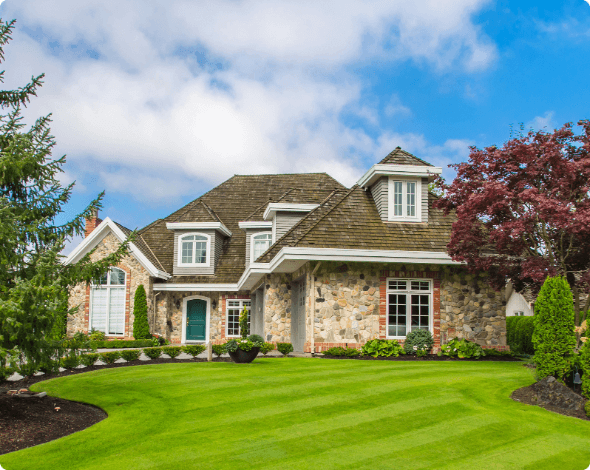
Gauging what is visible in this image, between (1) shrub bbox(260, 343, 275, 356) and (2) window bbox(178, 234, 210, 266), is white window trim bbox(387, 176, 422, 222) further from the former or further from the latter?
(2) window bbox(178, 234, 210, 266)

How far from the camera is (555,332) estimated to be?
9.33 metres

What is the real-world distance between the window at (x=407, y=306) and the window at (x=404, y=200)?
2.17 meters

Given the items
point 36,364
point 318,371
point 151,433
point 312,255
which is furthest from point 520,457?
point 312,255

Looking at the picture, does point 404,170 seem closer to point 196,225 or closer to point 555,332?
point 555,332

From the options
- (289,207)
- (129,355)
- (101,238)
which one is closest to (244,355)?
(129,355)

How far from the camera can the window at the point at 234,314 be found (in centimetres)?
2398

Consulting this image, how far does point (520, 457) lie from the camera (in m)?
6.31

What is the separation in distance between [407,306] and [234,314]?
10084 millimetres

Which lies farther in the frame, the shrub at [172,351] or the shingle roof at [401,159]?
the shingle roof at [401,159]

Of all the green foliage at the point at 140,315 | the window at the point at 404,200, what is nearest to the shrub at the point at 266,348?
the window at the point at 404,200

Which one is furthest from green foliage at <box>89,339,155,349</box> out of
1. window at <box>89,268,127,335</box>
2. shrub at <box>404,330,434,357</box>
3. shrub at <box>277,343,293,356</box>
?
shrub at <box>404,330,434,357</box>

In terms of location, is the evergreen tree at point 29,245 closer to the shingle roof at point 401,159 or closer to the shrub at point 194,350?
the shrub at point 194,350

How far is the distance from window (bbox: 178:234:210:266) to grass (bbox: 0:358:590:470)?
13.3 m

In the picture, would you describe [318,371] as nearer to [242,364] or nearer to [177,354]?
[242,364]
